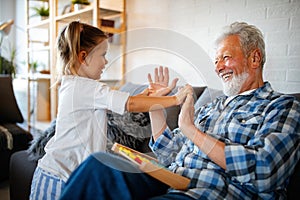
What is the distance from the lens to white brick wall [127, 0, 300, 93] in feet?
3.94

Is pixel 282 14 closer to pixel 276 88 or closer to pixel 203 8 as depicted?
pixel 276 88

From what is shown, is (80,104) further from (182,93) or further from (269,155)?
(269,155)

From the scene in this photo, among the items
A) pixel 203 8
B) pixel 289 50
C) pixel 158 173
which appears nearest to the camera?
pixel 158 173

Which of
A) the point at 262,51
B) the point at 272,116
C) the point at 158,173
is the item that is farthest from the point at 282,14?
the point at 158,173

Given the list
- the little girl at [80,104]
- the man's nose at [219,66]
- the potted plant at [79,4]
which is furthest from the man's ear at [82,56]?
the potted plant at [79,4]

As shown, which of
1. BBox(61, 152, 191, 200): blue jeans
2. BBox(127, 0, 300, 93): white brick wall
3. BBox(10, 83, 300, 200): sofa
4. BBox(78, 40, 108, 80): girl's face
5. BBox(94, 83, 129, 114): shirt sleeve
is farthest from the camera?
BBox(10, 83, 300, 200): sofa

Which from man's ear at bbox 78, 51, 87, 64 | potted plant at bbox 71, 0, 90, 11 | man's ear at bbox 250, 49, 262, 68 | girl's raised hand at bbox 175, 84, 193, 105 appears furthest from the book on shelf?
potted plant at bbox 71, 0, 90, 11

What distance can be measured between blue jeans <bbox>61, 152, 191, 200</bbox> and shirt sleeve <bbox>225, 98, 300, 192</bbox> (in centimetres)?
19

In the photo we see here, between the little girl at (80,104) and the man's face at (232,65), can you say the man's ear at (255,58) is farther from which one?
the little girl at (80,104)

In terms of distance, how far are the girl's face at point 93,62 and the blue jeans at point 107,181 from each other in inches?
13.8

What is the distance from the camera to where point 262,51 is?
1.14 meters

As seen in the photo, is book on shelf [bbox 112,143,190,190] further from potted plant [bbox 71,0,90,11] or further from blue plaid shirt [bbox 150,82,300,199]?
potted plant [bbox 71,0,90,11]

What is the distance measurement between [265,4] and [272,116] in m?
0.91

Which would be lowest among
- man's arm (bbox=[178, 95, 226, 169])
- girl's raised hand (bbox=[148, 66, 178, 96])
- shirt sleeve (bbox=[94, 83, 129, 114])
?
man's arm (bbox=[178, 95, 226, 169])
